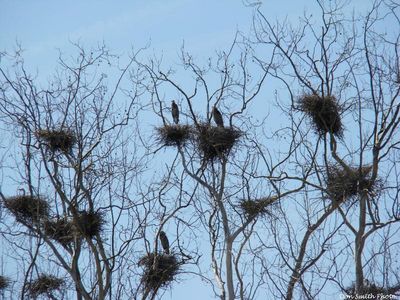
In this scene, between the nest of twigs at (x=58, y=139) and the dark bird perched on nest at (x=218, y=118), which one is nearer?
the nest of twigs at (x=58, y=139)

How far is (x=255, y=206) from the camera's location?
46.6 ft

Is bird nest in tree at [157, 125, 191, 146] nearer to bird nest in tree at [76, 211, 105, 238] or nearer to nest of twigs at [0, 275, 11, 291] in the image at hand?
bird nest in tree at [76, 211, 105, 238]

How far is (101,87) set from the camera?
13789 millimetres

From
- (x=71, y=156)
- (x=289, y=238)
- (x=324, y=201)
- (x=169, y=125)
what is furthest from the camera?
(x=169, y=125)

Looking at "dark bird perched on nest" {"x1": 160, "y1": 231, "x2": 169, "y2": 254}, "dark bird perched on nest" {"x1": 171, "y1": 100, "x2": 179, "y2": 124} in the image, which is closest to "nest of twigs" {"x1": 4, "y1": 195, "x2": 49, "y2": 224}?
"dark bird perched on nest" {"x1": 160, "y1": 231, "x2": 169, "y2": 254}

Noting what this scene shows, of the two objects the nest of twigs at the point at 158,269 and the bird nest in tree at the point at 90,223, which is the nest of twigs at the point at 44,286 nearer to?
the bird nest in tree at the point at 90,223

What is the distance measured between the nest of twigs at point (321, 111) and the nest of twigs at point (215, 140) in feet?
3.69

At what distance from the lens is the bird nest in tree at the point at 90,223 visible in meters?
13.9

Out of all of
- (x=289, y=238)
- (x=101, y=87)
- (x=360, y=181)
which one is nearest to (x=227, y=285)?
(x=289, y=238)

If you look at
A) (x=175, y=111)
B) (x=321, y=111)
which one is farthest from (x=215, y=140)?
(x=321, y=111)

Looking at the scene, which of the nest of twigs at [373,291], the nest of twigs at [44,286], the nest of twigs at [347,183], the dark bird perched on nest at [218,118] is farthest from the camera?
the dark bird perched on nest at [218,118]

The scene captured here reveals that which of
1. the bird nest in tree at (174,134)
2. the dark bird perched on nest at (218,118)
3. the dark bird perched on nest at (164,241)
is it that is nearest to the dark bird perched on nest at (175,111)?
the bird nest in tree at (174,134)

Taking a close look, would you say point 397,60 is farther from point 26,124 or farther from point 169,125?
point 26,124

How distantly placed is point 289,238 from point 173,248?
2.63 meters
